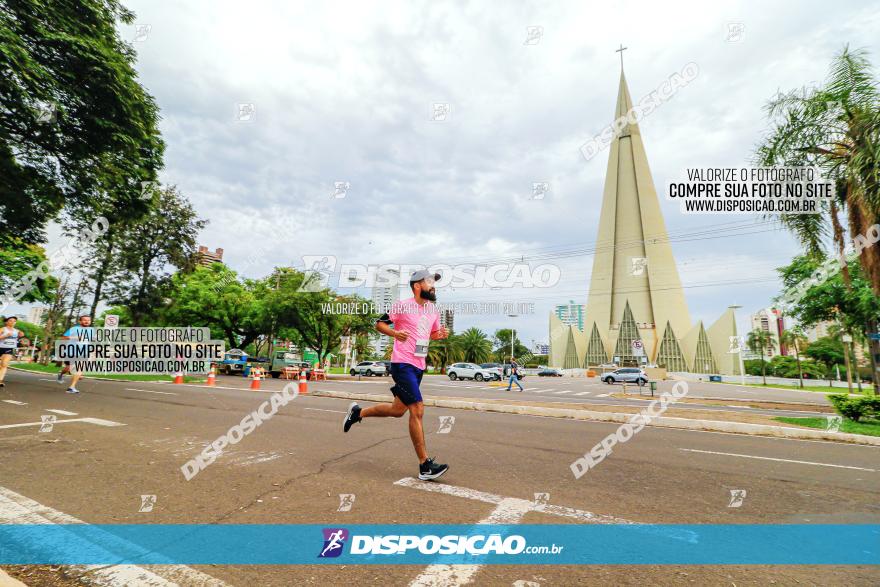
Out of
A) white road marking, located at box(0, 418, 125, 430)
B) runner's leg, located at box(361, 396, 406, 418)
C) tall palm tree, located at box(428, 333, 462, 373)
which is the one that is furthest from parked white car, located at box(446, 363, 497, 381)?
runner's leg, located at box(361, 396, 406, 418)

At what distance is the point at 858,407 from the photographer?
10.6 m

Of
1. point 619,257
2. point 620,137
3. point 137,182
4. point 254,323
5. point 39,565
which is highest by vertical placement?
point 620,137

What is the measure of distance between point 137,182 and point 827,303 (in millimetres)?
32003

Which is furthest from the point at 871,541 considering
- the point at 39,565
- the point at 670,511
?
the point at 39,565

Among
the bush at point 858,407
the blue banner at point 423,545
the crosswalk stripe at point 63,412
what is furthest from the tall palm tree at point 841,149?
the crosswalk stripe at point 63,412

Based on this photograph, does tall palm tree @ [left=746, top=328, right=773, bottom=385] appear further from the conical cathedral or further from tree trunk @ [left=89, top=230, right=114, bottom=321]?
tree trunk @ [left=89, top=230, right=114, bottom=321]

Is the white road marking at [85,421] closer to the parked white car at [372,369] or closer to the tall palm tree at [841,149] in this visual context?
the tall palm tree at [841,149]

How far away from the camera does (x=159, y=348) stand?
29.3m

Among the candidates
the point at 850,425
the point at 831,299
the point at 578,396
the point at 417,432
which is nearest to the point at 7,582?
the point at 417,432

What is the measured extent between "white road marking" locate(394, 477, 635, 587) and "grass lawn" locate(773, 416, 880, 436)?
9435mm

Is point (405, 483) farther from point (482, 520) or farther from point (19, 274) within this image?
point (19, 274)

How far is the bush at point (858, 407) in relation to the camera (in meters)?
10.4

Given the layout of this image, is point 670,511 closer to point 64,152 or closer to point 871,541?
point 871,541

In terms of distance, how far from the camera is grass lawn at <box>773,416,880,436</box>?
28.5 ft
